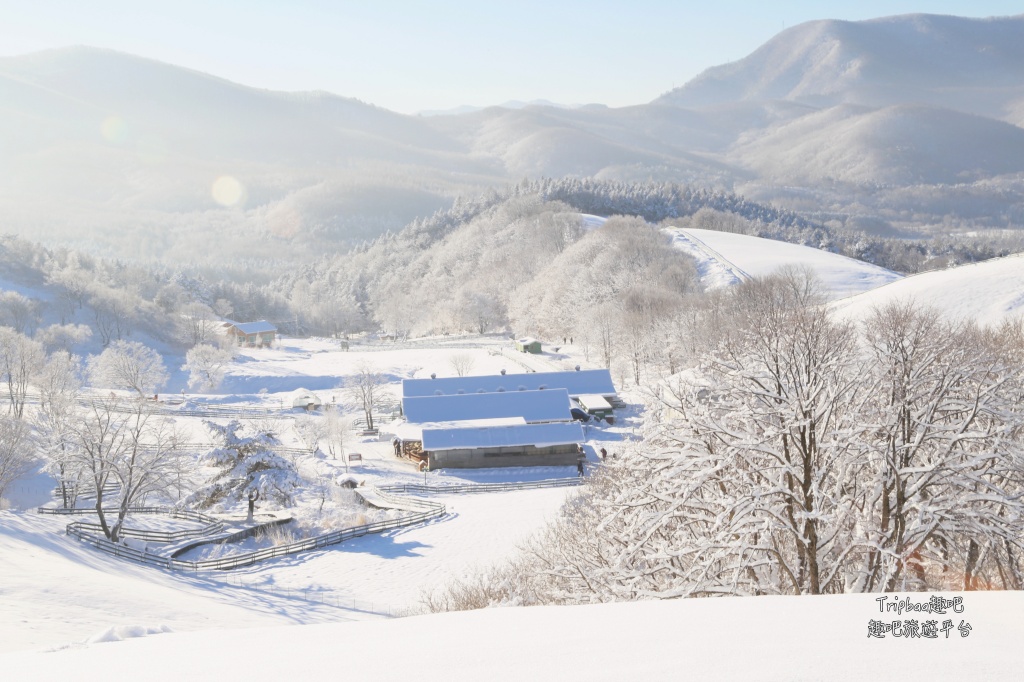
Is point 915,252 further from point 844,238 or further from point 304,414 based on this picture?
point 304,414

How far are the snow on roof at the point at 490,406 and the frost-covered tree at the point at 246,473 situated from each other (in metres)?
15.9

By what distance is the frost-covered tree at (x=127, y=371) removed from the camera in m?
56.9

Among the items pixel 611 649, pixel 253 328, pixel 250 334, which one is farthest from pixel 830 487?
pixel 253 328

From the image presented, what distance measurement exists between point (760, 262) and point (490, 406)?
53.3m

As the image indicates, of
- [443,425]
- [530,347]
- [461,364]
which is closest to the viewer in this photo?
[443,425]

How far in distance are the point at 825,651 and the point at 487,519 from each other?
2199 centimetres

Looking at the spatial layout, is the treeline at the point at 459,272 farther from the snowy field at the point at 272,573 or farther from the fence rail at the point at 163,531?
the fence rail at the point at 163,531

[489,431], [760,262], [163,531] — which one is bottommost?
[163,531]

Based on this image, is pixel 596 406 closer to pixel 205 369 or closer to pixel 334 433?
pixel 334 433

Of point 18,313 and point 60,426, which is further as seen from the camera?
point 18,313

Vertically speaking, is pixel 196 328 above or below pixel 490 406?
above

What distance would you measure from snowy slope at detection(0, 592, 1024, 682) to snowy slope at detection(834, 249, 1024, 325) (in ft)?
115

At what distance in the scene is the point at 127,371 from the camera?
56.7 meters

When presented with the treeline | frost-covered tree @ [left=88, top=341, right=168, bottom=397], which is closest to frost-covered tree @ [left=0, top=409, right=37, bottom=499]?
frost-covered tree @ [left=88, top=341, right=168, bottom=397]
